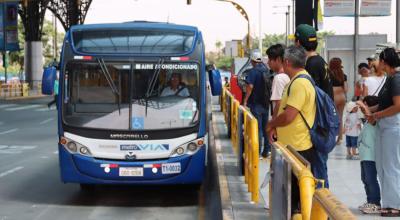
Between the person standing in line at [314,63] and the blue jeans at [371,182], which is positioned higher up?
the person standing in line at [314,63]

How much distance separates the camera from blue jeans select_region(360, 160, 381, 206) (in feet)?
24.3

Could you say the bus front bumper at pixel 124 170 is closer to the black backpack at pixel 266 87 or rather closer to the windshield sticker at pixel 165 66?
the windshield sticker at pixel 165 66

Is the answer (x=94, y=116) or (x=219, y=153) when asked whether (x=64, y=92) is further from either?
(x=219, y=153)

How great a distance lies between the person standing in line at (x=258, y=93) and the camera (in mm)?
12227

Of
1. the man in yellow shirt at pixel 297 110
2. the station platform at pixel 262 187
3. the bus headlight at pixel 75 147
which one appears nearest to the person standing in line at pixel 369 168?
the station platform at pixel 262 187

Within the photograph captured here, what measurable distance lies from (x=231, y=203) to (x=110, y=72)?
2.82 meters

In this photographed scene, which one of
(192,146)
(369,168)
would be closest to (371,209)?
(369,168)

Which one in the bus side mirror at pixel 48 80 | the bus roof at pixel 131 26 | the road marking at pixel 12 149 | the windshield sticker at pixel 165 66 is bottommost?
the road marking at pixel 12 149

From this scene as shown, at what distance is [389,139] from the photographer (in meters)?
7.17

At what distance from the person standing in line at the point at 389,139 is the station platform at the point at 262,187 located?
21 centimetres

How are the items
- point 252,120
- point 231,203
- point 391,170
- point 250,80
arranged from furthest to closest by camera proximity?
point 250,80, point 252,120, point 231,203, point 391,170

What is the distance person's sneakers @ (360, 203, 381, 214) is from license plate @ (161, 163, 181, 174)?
3.04 m

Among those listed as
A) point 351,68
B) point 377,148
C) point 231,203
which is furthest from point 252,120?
point 351,68

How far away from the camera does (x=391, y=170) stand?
7172mm
